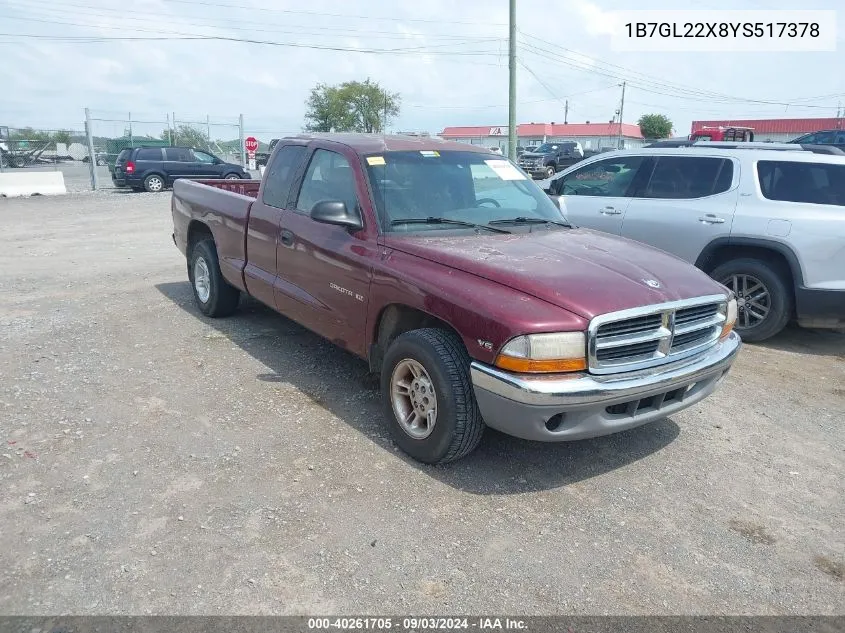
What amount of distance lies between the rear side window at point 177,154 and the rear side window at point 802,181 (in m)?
19.6

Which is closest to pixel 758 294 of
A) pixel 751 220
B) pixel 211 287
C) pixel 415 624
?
pixel 751 220

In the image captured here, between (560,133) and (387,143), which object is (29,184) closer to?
(387,143)

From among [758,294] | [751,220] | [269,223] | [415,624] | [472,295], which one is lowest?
[415,624]

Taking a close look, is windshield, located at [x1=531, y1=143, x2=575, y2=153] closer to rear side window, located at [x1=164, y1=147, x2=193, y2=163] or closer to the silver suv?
rear side window, located at [x1=164, y1=147, x2=193, y2=163]

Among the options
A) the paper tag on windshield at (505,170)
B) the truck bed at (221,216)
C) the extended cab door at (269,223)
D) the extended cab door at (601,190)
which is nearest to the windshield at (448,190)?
the paper tag on windshield at (505,170)

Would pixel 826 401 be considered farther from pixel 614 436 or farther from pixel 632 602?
pixel 632 602

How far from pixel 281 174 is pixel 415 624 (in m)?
3.82

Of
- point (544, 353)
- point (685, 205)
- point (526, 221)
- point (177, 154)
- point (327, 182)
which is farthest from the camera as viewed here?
point (177, 154)

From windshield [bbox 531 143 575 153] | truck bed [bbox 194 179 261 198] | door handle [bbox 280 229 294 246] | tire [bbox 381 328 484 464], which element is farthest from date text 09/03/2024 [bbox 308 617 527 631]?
windshield [bbox 531 143 575 153]

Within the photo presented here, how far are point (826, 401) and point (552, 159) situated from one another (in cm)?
2949

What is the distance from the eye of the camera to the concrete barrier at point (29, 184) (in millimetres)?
20117

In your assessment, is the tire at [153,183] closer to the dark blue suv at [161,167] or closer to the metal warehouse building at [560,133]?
the dark blue suv at [161,167]

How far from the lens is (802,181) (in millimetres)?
6160

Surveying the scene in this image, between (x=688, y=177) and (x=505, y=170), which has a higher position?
(x=505, y=170)
